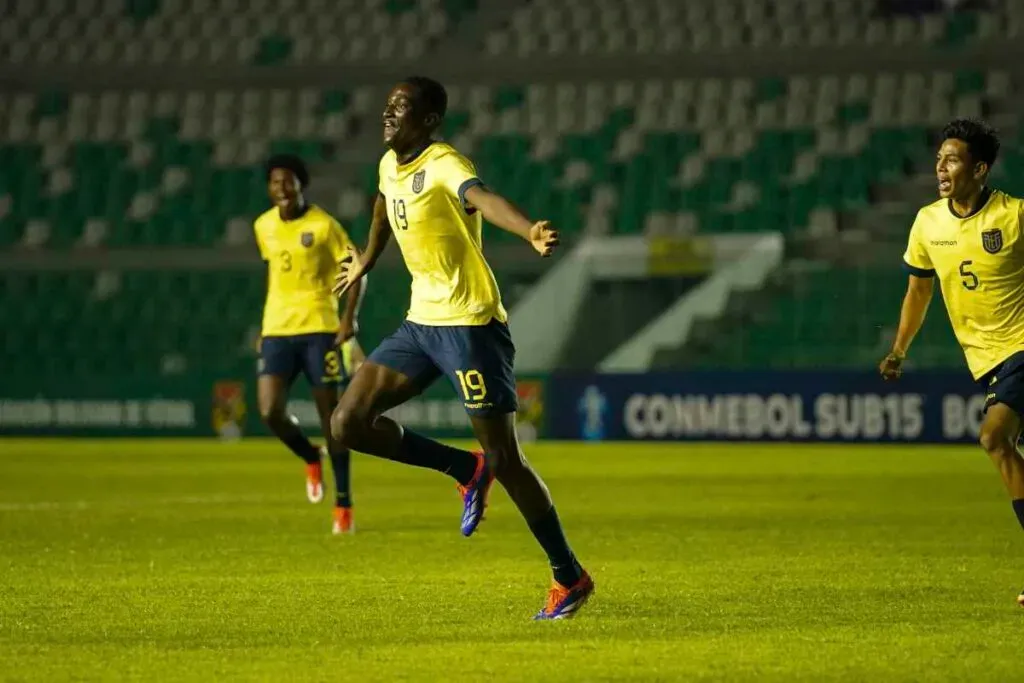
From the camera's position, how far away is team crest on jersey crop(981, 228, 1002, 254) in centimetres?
865

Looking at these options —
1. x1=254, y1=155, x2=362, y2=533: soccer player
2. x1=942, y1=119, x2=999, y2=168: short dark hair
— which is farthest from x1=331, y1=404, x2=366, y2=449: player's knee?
x1=254, y1=155, x2=362, y2=533: soccer player

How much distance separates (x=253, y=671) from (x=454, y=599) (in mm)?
2319

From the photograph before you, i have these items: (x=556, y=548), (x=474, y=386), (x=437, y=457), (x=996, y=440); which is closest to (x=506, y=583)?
(x=437, y=457)

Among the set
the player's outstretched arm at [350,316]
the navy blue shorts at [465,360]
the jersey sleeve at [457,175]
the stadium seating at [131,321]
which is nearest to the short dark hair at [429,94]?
the jersey sleeve at [457,175]

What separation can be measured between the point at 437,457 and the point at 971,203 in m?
2.65

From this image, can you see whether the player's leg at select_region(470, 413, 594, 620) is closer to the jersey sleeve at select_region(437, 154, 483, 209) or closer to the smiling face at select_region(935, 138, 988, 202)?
the jersey sleeve at select_region(437, 154, 483, 209)

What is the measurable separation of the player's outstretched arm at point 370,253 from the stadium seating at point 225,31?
2745cm

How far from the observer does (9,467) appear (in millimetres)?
21688

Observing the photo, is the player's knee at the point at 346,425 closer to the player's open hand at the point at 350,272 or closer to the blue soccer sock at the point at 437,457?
the blue soccer sock at the point at 437,457

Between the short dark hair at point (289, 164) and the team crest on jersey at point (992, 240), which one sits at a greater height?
the short dark hair at point (289, 164)

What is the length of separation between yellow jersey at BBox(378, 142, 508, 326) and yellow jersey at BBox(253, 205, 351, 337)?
538 cm

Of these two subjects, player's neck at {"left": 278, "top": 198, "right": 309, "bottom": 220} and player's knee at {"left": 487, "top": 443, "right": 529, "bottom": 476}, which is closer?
player's knee at {"left": 487, "top": 443, "right": 529, "bottom": 476}

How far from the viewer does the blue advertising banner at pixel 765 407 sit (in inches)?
1005

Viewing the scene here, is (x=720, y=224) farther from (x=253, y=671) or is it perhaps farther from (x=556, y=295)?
(x=253, y=671)
